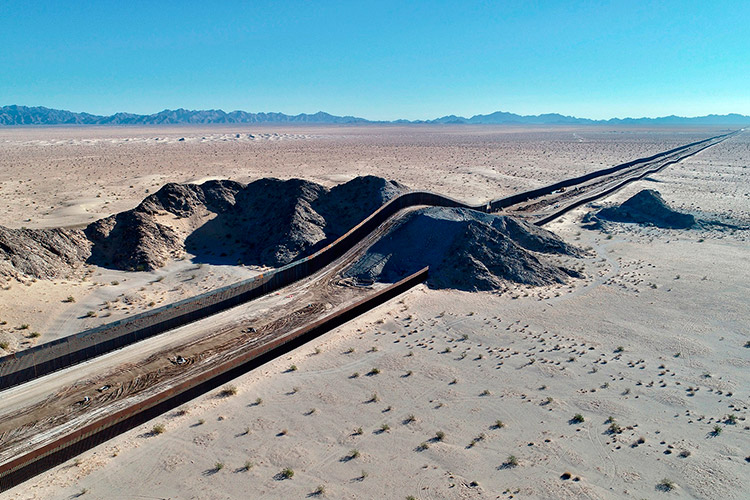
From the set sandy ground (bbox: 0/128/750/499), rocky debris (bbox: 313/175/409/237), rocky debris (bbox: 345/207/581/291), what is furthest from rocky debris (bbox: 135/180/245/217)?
rocky debris (bbox: 345/207/581/291)

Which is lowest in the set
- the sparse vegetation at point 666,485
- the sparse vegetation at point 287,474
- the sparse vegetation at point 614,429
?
the sparse vegetation at point 666,485

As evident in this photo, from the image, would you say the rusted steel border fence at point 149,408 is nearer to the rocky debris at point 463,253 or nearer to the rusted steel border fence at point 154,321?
the rusted steel border fence at point 154,321

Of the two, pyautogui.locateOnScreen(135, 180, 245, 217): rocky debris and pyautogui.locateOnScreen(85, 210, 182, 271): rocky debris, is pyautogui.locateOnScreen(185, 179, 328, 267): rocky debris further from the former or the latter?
pyautogui.locateOnScreen(85, 210, 182, 271): rocky debris

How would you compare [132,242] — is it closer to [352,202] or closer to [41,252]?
[41,252]

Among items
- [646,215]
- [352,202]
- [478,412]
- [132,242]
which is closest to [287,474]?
[478,412]

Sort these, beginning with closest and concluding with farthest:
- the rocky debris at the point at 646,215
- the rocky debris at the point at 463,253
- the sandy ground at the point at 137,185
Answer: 1. the sandy ground at the point at 137,185
2. the rocky debris at the point at 463,253
3. the rocky debris at the point at 646,215

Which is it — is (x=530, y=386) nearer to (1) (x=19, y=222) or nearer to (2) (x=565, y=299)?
(2) (x=565, y=299)

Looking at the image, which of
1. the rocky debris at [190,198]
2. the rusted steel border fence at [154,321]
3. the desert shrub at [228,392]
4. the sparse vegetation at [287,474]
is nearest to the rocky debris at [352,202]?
the rusted steel border fence at [154,321]
